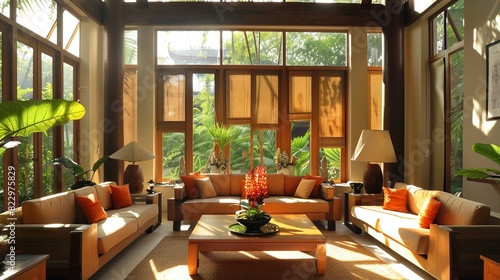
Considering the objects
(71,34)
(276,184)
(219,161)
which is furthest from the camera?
(219,161)

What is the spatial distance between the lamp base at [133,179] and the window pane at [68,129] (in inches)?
A: 33.6

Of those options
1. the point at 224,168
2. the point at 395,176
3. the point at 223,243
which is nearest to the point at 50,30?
the point at 224,168

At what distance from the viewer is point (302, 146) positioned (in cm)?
761

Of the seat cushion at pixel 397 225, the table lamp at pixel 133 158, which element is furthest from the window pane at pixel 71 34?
the seat cushion at pixel 397 225

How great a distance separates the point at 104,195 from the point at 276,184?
8.81 ft

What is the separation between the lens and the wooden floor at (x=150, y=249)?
151 inches

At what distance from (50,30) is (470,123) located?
575 cm

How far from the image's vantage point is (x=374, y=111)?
7.61m

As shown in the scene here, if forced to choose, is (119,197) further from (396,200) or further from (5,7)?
(396,200)

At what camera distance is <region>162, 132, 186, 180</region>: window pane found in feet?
24.9

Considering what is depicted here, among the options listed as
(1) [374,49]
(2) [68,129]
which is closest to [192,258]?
(2) [68,129]

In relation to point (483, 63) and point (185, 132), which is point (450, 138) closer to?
point (483, 63)

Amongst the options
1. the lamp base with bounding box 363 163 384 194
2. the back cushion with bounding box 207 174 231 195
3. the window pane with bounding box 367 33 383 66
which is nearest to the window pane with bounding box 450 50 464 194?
the lamp base with bounding box 363 163 384 194

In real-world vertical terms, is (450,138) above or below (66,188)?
above
